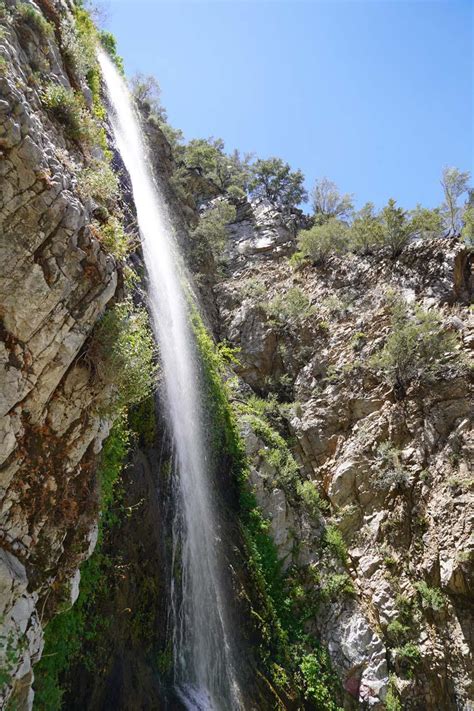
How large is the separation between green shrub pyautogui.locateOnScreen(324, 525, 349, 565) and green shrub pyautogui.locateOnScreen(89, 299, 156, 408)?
8271 mm

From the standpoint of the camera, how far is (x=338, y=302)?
18156 millimetres

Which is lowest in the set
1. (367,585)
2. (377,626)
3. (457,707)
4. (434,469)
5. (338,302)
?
(457,707)

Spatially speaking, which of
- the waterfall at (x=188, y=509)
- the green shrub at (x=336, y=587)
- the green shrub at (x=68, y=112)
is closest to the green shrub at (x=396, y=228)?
the waterfall at (x=188, y=509)

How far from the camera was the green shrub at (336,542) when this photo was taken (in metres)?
12.9

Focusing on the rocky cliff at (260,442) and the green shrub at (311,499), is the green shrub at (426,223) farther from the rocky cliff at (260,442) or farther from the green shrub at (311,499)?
the green shrub at (311,499)

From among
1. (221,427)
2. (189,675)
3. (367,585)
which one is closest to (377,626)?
(367,585)

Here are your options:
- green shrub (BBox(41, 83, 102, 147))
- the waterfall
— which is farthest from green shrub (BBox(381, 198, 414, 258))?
green shrub (BBox(41, 83, 102, 147))

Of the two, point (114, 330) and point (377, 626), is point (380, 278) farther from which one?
point (114, 330)

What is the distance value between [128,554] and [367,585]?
7.06 meters

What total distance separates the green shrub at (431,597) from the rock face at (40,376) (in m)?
8.43

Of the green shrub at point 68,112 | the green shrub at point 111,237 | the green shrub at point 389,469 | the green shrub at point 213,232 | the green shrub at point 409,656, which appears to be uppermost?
the green shrub at point 213,232

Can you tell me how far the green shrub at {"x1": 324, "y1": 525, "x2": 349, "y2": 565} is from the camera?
42.2 ft

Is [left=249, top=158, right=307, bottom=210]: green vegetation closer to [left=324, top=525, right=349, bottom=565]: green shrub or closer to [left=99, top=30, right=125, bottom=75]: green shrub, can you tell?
[left=99, top=30, right=125, bottom=75]: green shrub

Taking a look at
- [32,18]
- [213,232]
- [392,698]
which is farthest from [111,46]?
[392,698]
